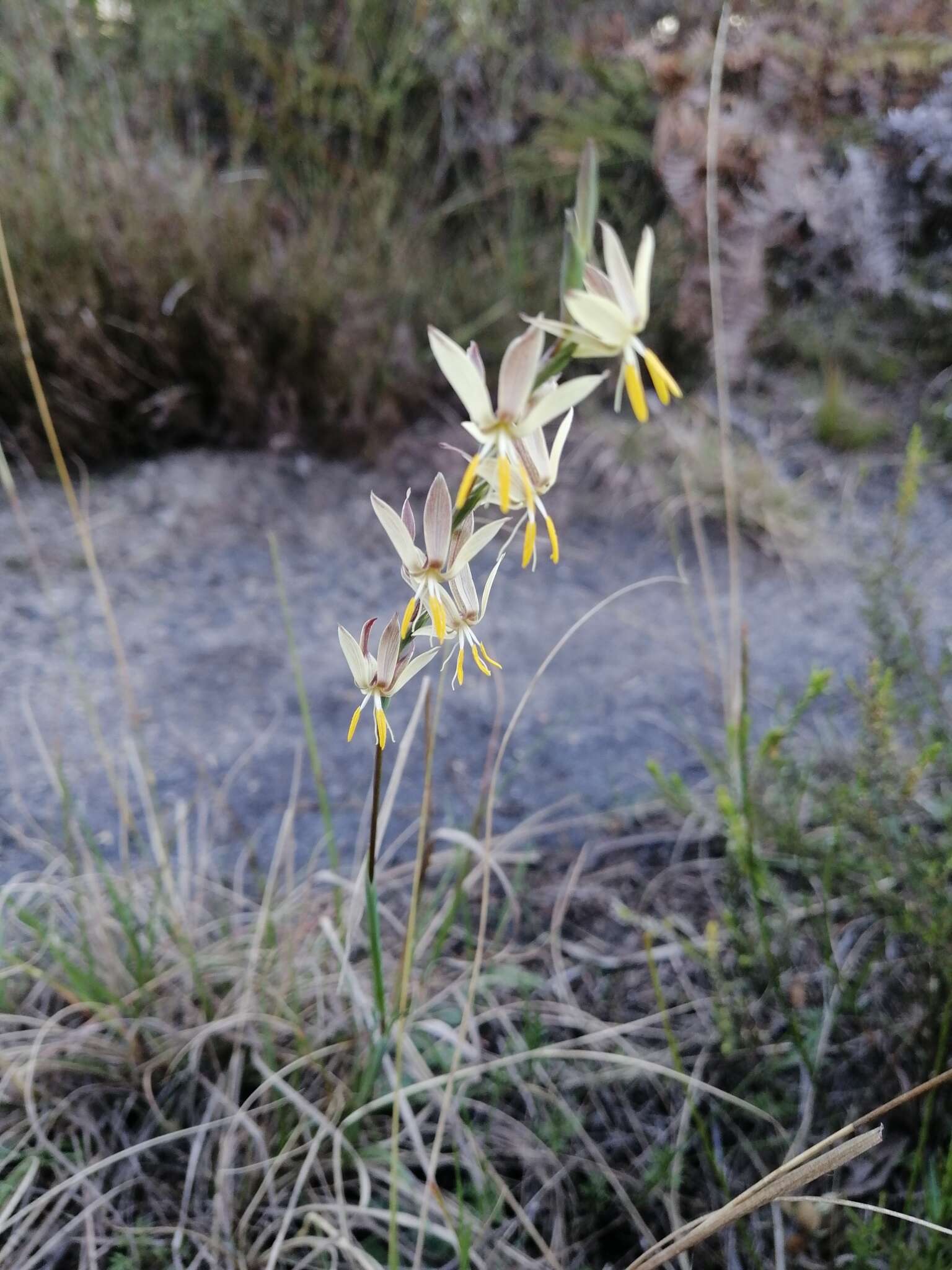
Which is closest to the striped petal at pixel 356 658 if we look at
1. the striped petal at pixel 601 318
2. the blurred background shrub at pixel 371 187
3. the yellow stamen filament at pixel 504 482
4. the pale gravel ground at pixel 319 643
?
the yellow stamen filament at pixel 504 482

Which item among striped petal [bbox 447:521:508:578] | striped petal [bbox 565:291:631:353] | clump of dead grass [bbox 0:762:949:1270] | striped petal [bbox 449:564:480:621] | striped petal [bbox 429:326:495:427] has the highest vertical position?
striped petal [bbox 565:291:631:353]

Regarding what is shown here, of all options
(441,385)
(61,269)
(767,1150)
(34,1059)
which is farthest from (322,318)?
(767,1150)

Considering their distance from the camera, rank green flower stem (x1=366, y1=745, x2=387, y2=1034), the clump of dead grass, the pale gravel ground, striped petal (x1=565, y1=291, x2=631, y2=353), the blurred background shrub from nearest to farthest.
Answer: striped petal (x1=565, y1=291, x2=631, y2=353)
green flower stem (x1=366, y1=745, x2=387, y2=1034)
the clump of dead grass
the pale gravel ground
the blurred background shrub

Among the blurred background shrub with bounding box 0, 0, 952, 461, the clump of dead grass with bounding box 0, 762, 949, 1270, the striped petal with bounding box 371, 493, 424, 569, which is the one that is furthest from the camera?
the blurred background shrub with bounding box 0, 0, 952, 461

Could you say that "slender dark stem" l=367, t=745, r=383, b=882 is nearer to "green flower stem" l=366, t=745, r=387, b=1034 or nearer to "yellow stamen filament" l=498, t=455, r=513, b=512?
"green flower stem" l=366, t=745, r=387, b=1034

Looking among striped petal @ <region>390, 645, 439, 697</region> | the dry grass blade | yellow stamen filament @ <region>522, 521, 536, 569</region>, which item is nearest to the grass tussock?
the dry grass blade

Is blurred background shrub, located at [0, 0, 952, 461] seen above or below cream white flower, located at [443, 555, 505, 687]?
above

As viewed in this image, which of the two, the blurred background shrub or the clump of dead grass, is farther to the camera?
the blurred background shrub
